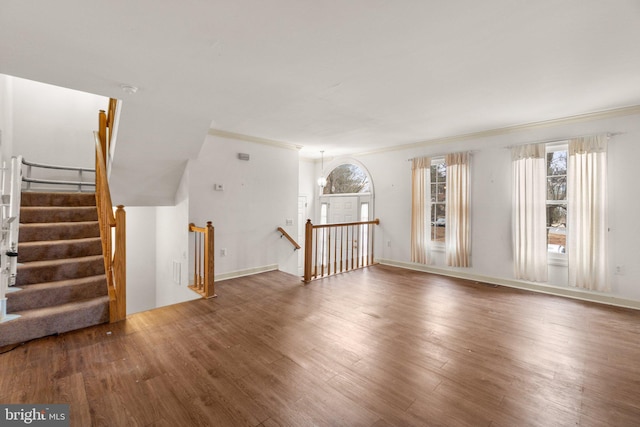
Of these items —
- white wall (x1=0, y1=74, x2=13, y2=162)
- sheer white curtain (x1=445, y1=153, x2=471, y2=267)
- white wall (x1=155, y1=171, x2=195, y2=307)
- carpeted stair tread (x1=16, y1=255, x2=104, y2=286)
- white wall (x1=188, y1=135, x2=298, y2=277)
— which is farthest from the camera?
sheer white curtain (x1=445, y1=153, x2=471, y2=267)

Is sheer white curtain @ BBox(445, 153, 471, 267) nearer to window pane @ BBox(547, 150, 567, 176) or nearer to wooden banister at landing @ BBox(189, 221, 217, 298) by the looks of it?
window pane @ BBox(547, 150, 567, 176)

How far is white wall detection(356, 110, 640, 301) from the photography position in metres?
3.59

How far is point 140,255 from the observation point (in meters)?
5.65

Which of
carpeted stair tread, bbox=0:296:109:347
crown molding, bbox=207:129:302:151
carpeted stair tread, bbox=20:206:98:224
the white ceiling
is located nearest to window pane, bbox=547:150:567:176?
the white ceiling

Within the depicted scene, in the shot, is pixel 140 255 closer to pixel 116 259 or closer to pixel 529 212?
pixel 116 259

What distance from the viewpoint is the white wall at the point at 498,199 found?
3.59 metres

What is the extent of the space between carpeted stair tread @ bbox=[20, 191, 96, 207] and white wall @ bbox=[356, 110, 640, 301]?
17.0ft

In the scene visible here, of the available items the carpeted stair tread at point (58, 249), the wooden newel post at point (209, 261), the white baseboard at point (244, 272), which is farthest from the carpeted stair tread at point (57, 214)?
the white baseboard at point (244, 272)

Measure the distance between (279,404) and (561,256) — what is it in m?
4.48

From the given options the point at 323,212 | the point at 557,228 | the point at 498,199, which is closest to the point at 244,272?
the point at 323,212

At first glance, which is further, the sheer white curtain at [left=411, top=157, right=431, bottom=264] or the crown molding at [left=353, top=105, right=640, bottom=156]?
the sheer white curtain at [left=411, top=157, right=431, bottom=264]

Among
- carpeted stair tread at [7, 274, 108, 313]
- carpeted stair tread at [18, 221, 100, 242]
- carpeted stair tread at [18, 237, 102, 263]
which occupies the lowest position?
carpeted stair tread at [7, 274, 108, 313]

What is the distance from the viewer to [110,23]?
6.24 ft

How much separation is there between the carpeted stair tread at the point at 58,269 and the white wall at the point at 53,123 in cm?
251
